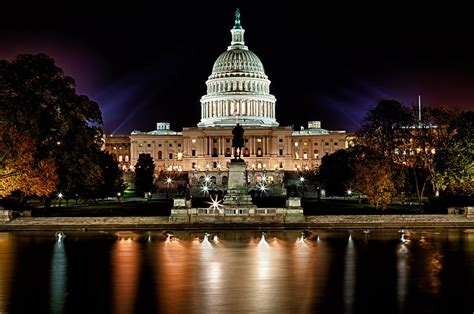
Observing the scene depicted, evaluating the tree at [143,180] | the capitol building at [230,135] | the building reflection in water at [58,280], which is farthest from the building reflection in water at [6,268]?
the capitol building at [230,135]

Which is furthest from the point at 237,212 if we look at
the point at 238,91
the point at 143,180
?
the point at 238,91

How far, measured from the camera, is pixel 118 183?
3563 inches

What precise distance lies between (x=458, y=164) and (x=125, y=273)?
4225 centimetres

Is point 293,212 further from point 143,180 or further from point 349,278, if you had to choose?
point 143,180

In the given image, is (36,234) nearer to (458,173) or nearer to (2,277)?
(2,277)

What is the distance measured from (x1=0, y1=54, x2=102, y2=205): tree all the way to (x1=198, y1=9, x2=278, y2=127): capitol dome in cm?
12050

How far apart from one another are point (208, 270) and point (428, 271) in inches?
325

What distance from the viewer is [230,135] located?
567 ft

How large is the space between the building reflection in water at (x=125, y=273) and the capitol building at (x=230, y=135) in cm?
12340

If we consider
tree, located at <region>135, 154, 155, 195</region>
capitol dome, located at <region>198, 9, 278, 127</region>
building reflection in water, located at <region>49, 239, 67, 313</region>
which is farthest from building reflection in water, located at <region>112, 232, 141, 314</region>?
capitol dome, located at <region>198, 9, 278, 127</region>

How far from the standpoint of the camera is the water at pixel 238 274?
75.9ft

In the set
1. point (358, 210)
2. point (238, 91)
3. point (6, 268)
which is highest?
point (238, 91)

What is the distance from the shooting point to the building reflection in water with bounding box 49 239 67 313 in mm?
23328

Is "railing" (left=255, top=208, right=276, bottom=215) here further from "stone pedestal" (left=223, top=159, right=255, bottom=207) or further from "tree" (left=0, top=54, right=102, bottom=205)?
"tree" (left=0, top=54, right=102, bottom=205)
